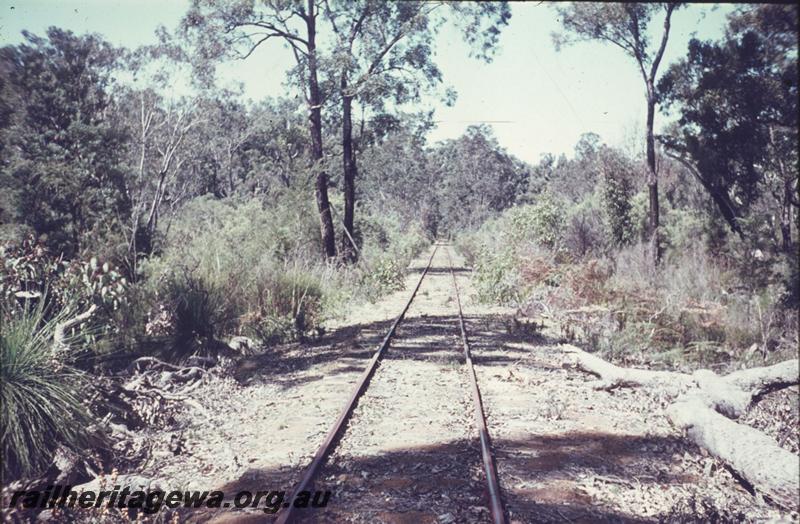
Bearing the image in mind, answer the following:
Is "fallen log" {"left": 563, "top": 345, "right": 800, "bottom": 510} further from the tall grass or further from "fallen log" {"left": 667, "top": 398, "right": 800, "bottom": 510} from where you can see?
the tall grass

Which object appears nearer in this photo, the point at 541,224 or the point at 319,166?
the point at 319,166

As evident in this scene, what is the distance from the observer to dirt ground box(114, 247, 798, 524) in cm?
428

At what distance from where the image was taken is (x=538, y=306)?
1378 cm

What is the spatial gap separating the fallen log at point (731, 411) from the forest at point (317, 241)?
0.53ft

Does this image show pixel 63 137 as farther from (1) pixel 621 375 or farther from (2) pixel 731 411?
(2) pixel 731 411

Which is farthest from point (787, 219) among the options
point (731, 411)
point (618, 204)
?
point (618, 204)

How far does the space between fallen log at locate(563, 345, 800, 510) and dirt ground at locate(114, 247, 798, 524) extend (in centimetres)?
18

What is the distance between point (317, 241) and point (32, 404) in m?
17.6

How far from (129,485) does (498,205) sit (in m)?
55.2

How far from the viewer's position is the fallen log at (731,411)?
423 cm

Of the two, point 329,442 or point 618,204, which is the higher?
point 618,204

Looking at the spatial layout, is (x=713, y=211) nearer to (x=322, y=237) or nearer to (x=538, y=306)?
(x=538, y=306)

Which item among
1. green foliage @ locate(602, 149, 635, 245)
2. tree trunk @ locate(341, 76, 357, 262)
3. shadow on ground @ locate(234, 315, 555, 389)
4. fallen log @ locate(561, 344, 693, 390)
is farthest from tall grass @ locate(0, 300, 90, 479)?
green foliage @ locate(602, 149, 635, 245)

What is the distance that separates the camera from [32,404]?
14.8 feet
